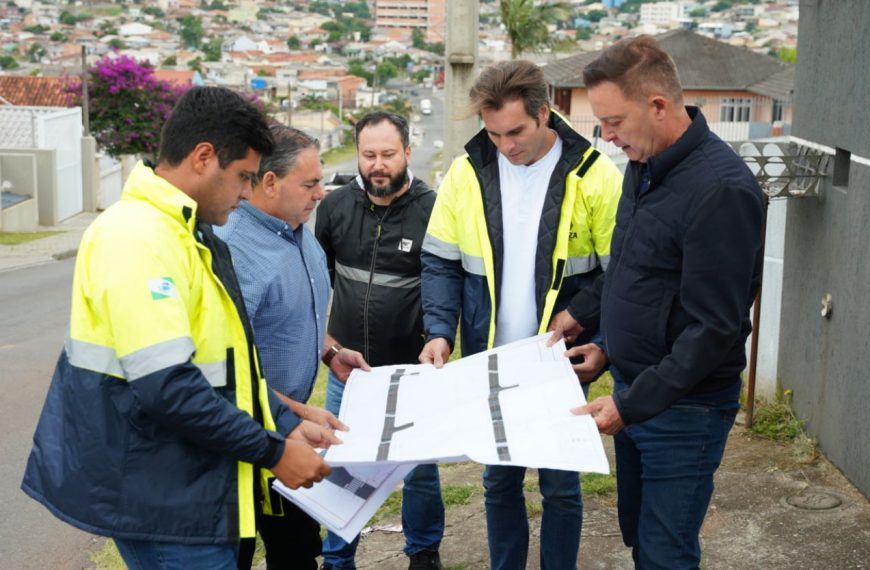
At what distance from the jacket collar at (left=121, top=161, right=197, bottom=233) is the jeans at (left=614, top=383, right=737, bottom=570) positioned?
1.53 metres

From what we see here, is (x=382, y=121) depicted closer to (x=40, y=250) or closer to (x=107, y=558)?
(x=107, y=558)

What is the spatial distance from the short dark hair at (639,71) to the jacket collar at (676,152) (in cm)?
11

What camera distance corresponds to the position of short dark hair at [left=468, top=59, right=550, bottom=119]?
3924 millimetres

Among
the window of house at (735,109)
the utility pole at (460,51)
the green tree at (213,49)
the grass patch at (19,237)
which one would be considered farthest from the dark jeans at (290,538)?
the green tree at (213,49)

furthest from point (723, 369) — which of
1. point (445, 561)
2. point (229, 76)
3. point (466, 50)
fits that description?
point (229, 76)

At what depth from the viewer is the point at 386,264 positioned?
4.71 meters

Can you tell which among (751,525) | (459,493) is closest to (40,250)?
(459,493)

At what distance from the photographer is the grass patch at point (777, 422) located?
611cm

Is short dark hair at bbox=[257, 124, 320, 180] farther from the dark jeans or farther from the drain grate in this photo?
the drain grate

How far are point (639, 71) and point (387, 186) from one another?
1.66m

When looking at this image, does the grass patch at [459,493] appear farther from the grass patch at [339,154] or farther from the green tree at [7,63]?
the green tree at [7,63]

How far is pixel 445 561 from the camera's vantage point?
4.86 metres

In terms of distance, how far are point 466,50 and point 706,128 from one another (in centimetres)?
715

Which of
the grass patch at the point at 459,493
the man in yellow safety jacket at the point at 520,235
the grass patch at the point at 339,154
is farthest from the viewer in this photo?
the grass patch at the point at 339,154
